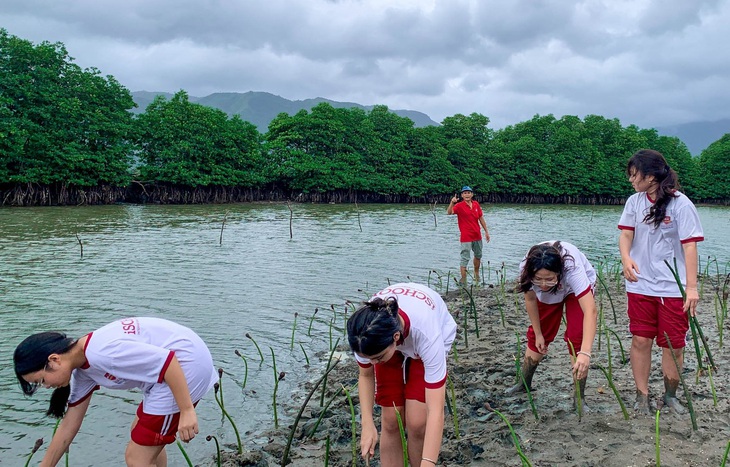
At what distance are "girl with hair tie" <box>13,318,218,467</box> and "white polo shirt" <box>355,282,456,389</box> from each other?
1.04 meters

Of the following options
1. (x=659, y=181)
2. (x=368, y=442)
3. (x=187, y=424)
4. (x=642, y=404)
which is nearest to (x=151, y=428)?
(x=187, y=424)

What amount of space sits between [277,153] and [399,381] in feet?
164

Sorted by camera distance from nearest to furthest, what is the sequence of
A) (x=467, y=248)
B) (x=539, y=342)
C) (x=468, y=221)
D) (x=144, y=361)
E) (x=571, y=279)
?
(x=144, y=361) → (x=571, y=279) → (x=539, y=342) → (x=468, y=221) → (x=467, y=248)

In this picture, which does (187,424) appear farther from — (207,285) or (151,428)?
(207,285)

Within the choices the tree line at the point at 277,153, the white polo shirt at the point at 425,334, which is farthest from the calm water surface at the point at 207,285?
the tree line at the point at 277,153

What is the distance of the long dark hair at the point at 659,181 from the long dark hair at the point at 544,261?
729 millimetres

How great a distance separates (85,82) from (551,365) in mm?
41483

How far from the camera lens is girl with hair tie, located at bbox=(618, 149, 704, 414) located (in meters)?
4.04

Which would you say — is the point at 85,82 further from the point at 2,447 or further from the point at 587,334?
the point at 587,334

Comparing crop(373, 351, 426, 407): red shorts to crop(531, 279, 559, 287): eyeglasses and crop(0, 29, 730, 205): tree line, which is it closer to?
crop(531, 279, 559, 287): eyeglasses

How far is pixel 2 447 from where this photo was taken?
4406 millimetres

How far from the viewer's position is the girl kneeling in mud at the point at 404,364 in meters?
→ 2.73

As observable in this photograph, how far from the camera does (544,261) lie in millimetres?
3895

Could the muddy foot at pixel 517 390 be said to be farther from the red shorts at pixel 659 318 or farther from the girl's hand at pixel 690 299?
the girl's hand at pixel 690 299
